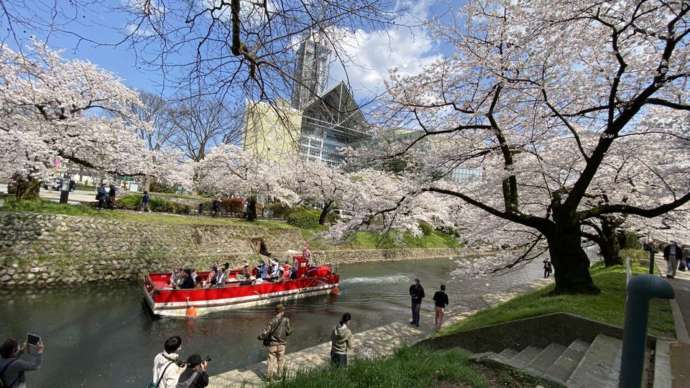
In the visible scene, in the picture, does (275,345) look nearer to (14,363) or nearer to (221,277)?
(14,363)

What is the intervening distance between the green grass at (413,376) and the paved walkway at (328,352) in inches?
53.3

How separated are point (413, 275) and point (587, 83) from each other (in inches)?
706

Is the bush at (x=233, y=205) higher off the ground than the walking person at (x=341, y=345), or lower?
higher

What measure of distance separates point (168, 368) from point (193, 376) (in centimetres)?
40

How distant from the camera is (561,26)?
6246mm

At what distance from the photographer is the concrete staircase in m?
4.08

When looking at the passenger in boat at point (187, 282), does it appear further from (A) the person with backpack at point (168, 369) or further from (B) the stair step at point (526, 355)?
(B) the stair step at point (526, 355)

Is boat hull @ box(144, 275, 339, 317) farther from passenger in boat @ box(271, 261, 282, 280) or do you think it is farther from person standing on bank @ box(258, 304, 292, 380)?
person standing on bank @ box(258, 304, 292, 380)

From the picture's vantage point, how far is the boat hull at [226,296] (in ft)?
36.6

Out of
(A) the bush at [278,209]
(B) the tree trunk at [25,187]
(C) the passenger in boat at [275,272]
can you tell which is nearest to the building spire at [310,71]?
(C) the passenger in boat at [275,272]

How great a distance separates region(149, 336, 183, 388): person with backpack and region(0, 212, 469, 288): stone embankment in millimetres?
11878

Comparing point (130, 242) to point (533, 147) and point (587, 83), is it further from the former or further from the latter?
point (587, 83)

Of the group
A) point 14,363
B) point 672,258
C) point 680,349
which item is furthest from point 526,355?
point 672,258

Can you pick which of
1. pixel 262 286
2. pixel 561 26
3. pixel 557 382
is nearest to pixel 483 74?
pixel 561 26
